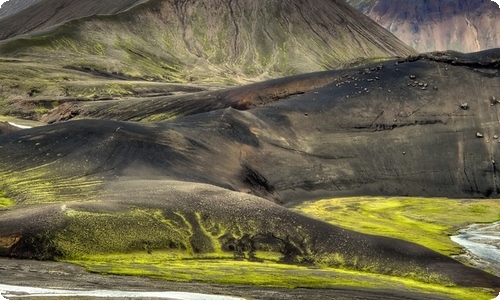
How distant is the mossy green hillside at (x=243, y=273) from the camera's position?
51062 mm

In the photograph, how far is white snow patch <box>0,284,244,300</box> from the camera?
3988 cm

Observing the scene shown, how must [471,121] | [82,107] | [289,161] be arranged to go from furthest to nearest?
[82,107]
[471,121]
[289,161]

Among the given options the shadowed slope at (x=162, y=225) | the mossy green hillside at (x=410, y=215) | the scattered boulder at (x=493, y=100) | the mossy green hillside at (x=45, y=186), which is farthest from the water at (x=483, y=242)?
the scattered boulder at (x=493, y=100)

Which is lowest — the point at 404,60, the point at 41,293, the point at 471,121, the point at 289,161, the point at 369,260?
the point at 41,293

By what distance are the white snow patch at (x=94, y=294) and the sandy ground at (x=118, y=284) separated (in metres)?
1.15

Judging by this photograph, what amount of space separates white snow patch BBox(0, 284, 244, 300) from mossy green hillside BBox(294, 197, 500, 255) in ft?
110

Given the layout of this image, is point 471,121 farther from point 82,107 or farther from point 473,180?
point 82,107

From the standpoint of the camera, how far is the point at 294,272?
55.9 metres

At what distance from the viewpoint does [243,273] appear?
5356cm

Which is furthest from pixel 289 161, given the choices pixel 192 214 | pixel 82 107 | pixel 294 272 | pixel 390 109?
pixel 82 107

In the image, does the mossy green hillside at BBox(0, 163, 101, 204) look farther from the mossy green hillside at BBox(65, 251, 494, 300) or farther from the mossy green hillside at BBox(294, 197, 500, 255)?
the mossy green hillside at BBox(294, 197, 500, 255)

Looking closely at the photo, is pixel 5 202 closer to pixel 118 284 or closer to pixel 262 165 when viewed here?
pixel 118 284

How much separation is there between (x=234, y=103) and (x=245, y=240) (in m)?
79.1

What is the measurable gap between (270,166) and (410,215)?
19027 mm
